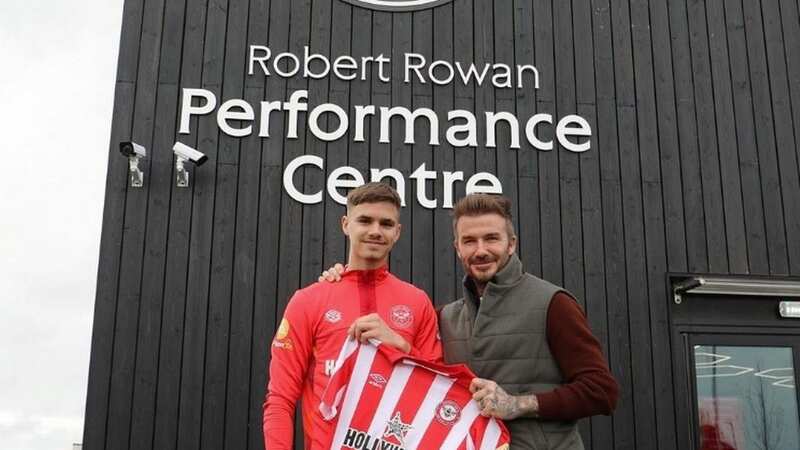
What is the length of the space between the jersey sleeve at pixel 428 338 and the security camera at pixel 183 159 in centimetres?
326

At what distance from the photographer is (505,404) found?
2486 mm

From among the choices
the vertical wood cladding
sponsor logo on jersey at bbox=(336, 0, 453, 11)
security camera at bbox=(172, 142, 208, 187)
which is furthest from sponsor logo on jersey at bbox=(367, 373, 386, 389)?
sponsor logo on jersey at bbox=(336, 0, 453, 11)

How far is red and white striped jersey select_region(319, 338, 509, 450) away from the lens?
8.63 ft

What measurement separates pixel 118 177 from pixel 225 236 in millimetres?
896

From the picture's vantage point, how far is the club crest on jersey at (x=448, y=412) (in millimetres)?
2650

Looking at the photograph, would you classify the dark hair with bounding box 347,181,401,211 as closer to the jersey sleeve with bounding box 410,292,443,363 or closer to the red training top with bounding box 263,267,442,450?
the red training top with bounding box 263,267,442,450

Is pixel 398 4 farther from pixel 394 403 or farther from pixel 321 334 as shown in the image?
pixel 394 403

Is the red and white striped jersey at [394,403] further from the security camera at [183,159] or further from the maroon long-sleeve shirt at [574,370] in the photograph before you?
the security camera at [183,159]

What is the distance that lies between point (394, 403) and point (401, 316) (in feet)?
1.02

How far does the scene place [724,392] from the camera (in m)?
6.08

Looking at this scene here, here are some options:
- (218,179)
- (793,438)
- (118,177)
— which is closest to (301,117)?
(218,179)

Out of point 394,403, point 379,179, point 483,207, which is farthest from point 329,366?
point 379,179

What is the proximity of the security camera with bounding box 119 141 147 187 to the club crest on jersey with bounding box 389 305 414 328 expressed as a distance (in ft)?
11.1

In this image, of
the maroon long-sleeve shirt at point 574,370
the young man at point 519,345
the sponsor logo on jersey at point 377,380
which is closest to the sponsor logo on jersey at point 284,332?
the sponsor logo on jersey at point 377,380
